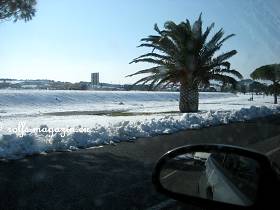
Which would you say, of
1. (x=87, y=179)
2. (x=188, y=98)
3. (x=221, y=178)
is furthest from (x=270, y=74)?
(x=221, y=178)

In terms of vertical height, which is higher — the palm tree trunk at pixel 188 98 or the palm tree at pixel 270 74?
the palm tree at pixel 270 74

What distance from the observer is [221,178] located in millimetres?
3203

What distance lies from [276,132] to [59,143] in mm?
8554

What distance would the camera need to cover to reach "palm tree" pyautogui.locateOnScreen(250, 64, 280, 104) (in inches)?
2259

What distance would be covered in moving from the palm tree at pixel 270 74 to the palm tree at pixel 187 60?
28661 millimetres

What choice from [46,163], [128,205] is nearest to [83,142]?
[46,163]

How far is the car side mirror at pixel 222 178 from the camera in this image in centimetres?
267

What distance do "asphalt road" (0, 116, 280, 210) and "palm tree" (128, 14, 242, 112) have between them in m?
18.1

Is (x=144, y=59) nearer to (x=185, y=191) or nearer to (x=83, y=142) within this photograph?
(x=83, y=142)

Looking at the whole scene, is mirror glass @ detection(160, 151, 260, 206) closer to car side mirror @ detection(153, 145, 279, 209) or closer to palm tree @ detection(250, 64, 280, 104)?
car side mirror @ detection(153, 145, 279, 209)

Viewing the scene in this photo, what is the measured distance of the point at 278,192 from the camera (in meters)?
2.56

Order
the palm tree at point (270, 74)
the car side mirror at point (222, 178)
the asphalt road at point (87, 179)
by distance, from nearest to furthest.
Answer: the car side mirror at point (222, 178) → the asphalt road at point (87, 179) → the palm tree at point (270, 74)

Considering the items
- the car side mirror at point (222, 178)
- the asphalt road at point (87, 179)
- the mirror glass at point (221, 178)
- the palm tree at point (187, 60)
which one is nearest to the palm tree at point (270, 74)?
the palm tree at point (187, 60)

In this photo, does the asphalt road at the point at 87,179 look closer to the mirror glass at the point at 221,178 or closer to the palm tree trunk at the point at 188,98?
the mirror glass at the point at 221,178
